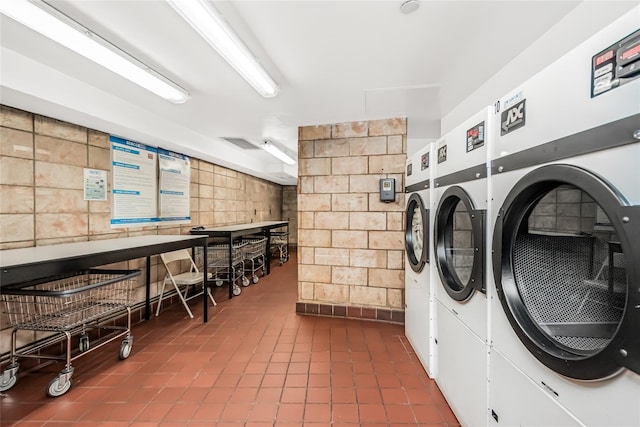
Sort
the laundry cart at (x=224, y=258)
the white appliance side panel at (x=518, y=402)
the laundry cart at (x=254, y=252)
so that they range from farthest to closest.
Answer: the laundry cart at (x=254, y=252), the laundry cart at (x=224, y=258), the white appliance side panel at (x=518, y=402)

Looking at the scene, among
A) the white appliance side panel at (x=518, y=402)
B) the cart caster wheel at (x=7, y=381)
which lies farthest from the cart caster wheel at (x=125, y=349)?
the white appliance side panel at (x=518, y=402)

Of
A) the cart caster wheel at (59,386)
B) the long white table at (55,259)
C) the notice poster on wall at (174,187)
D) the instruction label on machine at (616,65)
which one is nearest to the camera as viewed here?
the instruction label on machine at (616,65)

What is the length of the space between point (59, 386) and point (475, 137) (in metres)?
3.24

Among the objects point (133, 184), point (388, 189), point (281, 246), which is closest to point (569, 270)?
point (388, 189)

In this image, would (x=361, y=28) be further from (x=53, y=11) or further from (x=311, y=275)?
(x=311, y=275)

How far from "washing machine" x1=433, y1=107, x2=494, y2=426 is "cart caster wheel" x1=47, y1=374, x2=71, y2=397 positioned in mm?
2759

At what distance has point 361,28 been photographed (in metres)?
1.65

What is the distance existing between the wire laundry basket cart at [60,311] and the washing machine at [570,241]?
8.43ft

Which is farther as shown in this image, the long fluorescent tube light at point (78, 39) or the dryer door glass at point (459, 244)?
the dryer door glass at point (459, 244)

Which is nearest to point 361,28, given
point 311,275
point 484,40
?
point 484,40

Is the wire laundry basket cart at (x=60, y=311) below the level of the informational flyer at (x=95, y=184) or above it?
below

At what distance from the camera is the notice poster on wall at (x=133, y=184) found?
9.70 ft

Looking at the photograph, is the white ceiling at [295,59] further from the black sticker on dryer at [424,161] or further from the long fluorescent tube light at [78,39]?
the black sticker on dryer at [424,161]

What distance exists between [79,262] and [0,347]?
1096 millimetres
